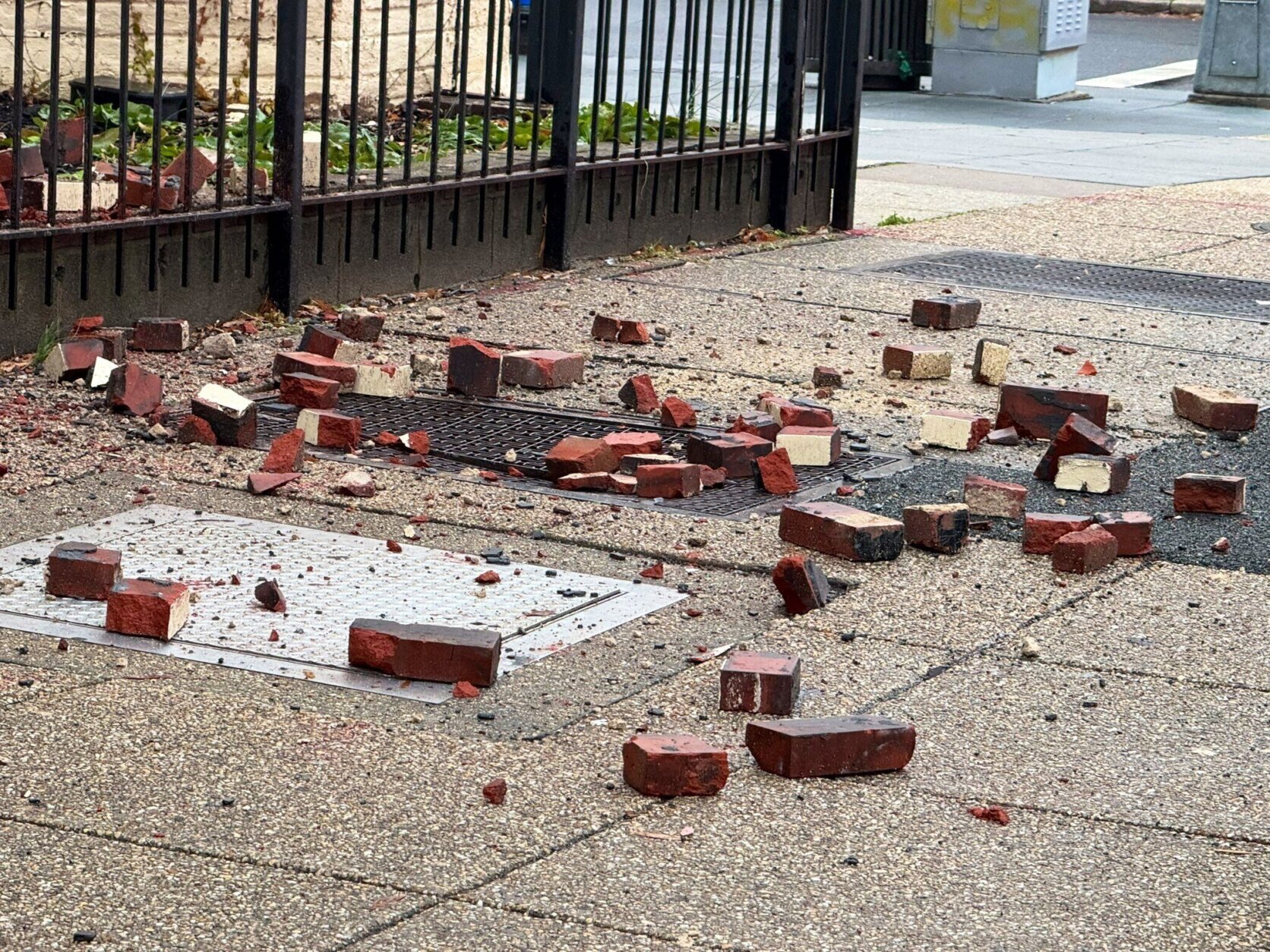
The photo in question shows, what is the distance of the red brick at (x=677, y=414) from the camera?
5984 mm

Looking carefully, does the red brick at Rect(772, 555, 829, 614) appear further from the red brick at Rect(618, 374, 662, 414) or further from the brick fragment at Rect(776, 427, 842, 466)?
the red brick at Rect(618, 374, 662, 414)

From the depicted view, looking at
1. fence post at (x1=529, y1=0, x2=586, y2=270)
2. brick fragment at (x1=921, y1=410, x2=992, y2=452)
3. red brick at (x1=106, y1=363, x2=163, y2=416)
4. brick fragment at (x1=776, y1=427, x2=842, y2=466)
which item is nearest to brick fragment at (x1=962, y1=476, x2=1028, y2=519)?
brick fragment at (x1=776, y1=427, x2=842, y2=466)

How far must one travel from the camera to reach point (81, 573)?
13.7 ft

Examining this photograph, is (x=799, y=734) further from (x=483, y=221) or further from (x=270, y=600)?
(x=483, y=221)

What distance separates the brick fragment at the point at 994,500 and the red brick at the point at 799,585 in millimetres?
869

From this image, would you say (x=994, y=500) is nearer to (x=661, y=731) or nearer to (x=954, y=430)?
(x=954, y=430)

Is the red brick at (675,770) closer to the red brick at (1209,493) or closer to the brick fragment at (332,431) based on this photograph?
the red brick at (1209,493)

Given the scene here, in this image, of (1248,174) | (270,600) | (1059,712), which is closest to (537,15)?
(270,600)

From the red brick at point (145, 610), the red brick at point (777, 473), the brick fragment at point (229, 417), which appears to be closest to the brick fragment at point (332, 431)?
the brick fragment at point (229, 417)

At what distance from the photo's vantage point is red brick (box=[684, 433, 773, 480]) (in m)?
5.52

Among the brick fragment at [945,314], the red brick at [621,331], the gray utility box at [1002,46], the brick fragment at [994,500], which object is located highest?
the gray utility box at [1002,46]

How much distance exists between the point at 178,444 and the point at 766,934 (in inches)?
124

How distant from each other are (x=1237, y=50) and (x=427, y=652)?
20.2m

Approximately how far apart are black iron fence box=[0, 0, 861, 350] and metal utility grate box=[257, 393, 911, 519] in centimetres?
114
